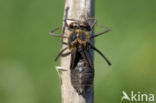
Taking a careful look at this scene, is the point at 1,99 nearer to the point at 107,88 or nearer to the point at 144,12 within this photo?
the point at 107,88

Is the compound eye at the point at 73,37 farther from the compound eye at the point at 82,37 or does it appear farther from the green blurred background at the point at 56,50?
the green blurred background at the point at 56,50

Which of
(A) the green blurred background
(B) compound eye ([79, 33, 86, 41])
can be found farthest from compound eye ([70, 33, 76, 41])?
(A) the green blurred background

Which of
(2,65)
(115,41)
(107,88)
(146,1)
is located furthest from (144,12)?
(2,65)

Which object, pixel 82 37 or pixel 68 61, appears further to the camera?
pixel 82 37

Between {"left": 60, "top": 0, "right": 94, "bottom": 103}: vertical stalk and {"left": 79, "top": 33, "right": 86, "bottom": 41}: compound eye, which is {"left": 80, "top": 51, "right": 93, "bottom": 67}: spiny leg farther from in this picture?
{"left": 79, "top": 33, "right": 86, "bottom": 41}: compound eye

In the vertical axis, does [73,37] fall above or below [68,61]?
above

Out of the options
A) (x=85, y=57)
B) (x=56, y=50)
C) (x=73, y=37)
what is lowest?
(x=56, y=50)

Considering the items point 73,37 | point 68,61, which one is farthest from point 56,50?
point 68,61

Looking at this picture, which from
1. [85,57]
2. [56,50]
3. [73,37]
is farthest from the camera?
[56,50]

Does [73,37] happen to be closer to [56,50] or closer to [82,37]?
[82,37]

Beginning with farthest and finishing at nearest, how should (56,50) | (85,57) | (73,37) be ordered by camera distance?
(56,50) < (73,37) < (85,57)
